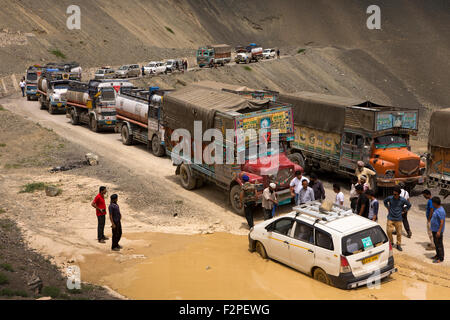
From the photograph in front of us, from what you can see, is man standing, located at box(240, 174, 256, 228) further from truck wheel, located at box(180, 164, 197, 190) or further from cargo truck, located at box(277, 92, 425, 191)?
cargo truck, located at box(277, 92, 425, 191)

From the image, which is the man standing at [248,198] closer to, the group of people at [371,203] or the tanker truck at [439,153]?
the group of people at [371,203]

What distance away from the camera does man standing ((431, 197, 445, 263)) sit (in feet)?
42.4

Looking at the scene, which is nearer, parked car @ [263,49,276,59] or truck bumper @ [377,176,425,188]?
truck bumper @ [377,176,425,188]

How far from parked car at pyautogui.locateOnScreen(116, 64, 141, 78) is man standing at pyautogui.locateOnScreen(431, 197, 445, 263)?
137 ft

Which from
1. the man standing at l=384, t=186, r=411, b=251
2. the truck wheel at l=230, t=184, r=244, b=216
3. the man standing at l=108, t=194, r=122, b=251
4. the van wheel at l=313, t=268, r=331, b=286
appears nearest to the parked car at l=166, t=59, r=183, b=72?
the truck wheel at l=230, t=184, r=244, b=216

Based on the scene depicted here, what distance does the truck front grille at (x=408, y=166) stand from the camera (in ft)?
62.8

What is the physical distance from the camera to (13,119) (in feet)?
103

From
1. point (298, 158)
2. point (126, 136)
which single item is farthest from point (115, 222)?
point (126, 136)

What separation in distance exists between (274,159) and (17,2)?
194ft

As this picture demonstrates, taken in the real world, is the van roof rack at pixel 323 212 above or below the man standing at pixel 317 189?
above

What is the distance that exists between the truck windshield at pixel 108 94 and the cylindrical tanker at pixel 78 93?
2.01 meters

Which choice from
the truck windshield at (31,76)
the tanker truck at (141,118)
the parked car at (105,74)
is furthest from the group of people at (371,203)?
the parked car at (105,74)

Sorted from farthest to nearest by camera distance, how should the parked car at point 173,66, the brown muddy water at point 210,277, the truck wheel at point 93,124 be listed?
the parked car at point 173,66, the truck wheel at point 93,124, the brown muddy water at point 210,277
